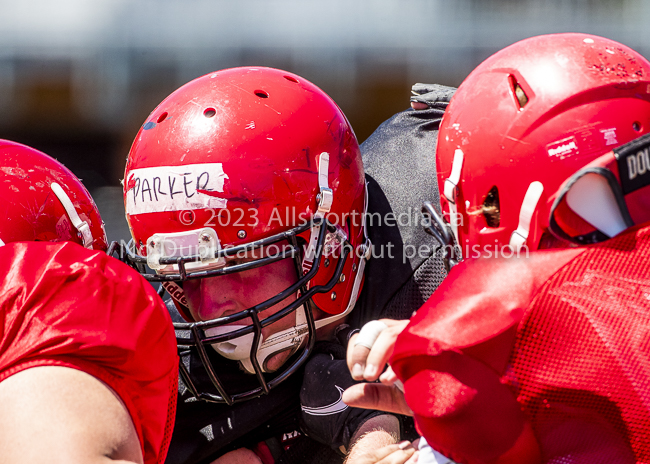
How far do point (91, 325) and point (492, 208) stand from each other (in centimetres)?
64

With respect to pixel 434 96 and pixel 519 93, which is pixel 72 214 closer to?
pixel 519 93

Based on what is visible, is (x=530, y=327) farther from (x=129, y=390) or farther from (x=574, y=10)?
(x=574, y=10)

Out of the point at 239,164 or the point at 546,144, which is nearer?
the point at 546,144

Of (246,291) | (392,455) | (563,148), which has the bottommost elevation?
(392,455)

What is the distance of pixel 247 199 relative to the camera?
1331mm

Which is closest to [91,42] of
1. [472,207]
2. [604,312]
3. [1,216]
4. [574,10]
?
[574,10]

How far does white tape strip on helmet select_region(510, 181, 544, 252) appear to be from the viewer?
925 millimetres

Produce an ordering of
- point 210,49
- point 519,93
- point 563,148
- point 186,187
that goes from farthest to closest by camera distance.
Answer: point 210,49, point 186,187, point 519,93, point 563,148

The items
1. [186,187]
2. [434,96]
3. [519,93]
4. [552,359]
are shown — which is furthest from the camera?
[434,96]

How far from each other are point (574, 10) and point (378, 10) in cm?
127

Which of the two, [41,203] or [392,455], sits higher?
[41,203]

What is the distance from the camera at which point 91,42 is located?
4.99m

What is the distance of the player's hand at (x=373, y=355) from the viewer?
3.05 feet

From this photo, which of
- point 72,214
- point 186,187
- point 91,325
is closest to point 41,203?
point 72,214
